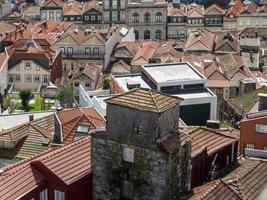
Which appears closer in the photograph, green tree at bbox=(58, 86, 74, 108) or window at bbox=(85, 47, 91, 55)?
green tree at bbox=(58, 86, 74, 108)

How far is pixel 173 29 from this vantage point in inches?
3937

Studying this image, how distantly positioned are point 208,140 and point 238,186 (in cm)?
511

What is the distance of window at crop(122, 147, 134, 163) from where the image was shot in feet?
87.8

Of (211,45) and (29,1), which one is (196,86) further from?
(29,1)

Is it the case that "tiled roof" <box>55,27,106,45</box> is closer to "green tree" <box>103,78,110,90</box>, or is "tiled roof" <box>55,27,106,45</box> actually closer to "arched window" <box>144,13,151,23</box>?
"green tree" <box>103,78,110,90</box>

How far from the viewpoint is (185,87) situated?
51406 mm

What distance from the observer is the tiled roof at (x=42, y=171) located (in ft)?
90.1

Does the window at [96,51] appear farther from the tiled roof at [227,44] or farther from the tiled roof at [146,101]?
the tiled roof at [146,101]

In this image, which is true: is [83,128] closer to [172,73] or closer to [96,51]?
[172,73]

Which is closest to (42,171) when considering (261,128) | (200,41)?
(261,128)

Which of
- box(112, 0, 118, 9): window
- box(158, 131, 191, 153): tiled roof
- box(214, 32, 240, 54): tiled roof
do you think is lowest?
box(158, 131, 191, 153): tiled roof

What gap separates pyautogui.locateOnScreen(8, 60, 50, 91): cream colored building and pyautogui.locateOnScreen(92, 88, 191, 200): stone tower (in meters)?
45.6

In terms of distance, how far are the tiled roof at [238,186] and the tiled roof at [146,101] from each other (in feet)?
12.6

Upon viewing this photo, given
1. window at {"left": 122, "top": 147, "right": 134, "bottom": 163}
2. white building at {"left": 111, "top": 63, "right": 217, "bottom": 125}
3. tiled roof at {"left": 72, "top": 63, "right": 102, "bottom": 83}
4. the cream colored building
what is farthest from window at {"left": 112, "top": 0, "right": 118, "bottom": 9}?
window at {"left": 122, "top": 147, "right": 134, "bottom": 163}
